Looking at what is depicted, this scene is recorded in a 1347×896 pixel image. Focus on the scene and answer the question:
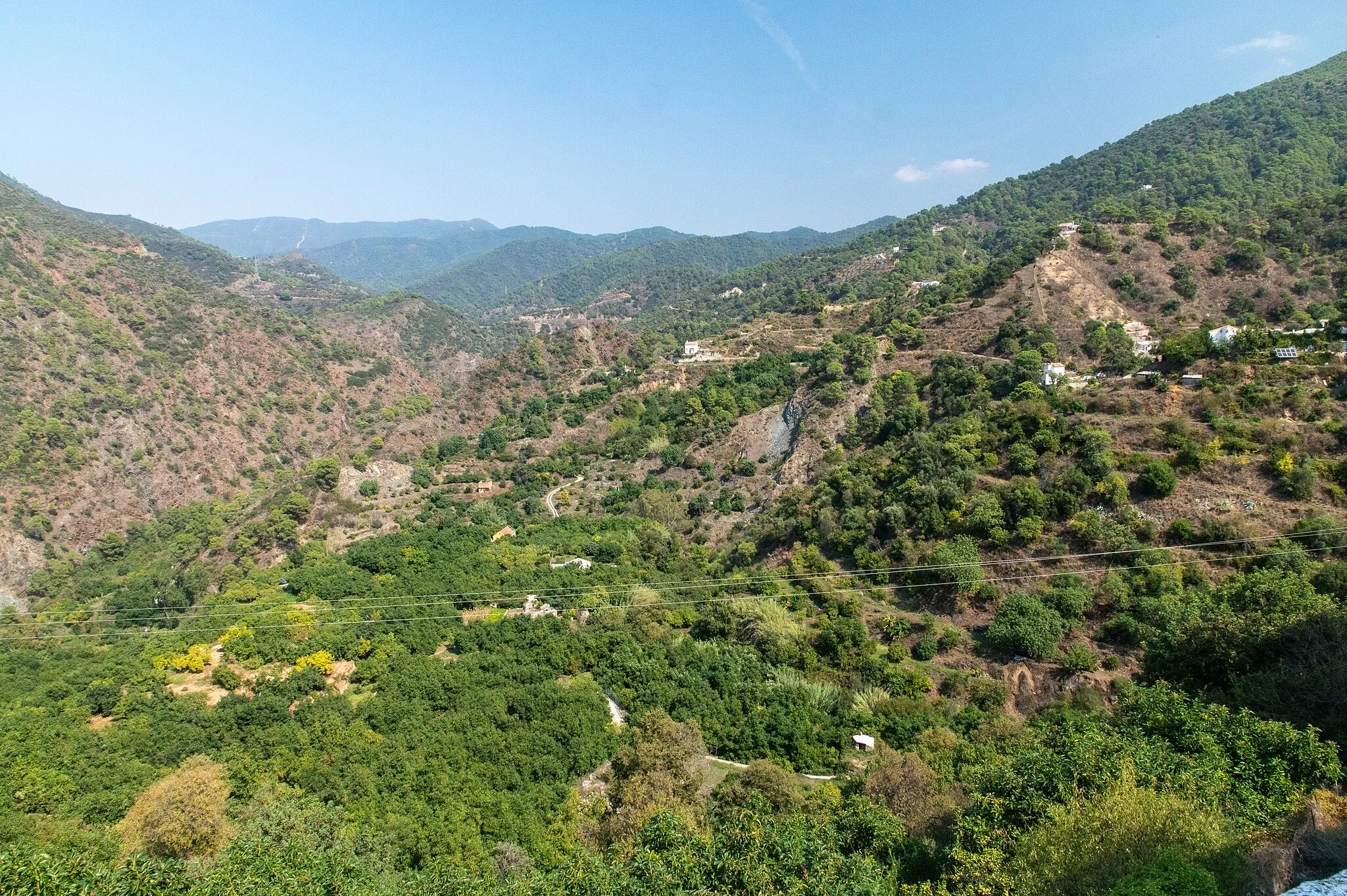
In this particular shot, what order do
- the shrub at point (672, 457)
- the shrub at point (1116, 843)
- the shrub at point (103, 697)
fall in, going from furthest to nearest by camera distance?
the shrub at point (672, 457) → the shrub at point (103, 697) → the shrub at point (1116, 843)

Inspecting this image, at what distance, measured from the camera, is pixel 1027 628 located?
24031 mm

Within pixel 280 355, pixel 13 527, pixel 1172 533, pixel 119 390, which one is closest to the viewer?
pixel 1172 533

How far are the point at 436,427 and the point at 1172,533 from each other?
66.9 metres

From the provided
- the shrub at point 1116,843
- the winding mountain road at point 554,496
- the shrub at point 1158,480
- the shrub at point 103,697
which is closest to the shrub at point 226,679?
the shrub at point 103,697

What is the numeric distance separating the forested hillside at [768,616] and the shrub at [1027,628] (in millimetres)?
148

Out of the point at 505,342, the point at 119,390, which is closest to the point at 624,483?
the point at 119,390

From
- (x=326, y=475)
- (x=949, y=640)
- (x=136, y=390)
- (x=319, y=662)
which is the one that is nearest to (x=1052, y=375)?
(x=949, y=640)

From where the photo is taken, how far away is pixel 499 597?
3419 centimetres

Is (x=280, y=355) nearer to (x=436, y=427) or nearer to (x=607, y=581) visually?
(x=436, y=427)

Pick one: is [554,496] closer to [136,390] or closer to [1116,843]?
[1116,843]

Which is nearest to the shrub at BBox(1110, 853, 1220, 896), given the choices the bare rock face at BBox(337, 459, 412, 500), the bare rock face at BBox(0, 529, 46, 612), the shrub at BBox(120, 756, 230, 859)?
the shrub at BBox(120, 756, 230, 859)

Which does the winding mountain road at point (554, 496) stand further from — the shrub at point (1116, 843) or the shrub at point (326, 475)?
the shrub at point (1116, 843)

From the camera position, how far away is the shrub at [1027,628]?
2367 cm

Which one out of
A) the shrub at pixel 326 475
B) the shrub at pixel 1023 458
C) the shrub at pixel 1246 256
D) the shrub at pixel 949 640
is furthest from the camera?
the shrub at pixel 326 475
